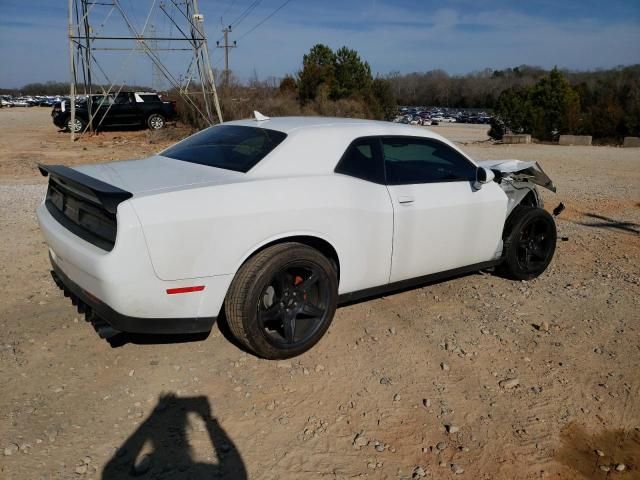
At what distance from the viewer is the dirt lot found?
2.69 m

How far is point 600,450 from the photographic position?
2.87 meters

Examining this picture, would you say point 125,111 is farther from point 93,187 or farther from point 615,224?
point 93,187

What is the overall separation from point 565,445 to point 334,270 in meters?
1.69

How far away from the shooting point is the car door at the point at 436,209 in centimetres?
404

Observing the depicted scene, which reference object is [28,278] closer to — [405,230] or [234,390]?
[234,390]

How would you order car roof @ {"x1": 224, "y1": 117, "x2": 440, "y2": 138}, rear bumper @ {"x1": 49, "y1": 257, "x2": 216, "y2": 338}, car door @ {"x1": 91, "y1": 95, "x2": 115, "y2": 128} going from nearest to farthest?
1. rear bumper @ {"x1": 49, "y1": 257, "x2": 216, "y2": 338}
2. car roof @ {"x1": 224, "y1": 117, "x2": 440, "y2": 138}
3. car door @ {"x1": 91, "y1": 95, "x2": 115, "y2": 128}

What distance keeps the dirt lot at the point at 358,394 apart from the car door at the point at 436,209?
1.52ft

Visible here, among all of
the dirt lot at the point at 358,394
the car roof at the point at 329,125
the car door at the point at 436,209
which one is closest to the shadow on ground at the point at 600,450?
the dirt lot at the point at 358,394

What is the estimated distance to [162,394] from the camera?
3188 mm

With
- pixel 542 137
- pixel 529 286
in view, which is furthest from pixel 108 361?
pixel 542 137

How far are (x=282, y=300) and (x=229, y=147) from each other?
126 centimetres

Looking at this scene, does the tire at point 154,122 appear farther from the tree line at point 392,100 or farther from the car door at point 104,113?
the tree line at point 392,100

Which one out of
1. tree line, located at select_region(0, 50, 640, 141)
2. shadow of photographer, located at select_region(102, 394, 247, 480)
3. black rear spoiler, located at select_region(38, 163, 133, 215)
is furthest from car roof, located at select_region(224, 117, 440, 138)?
tree line, located at select_region(0, 50, 640, 141)

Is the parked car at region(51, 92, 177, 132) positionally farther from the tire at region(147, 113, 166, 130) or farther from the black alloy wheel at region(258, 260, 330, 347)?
the black alloy wheel at region(258, 260, 330, 347)
